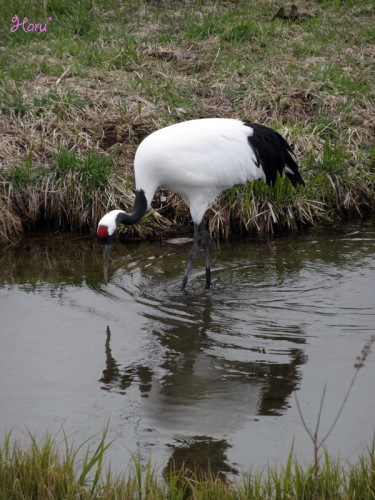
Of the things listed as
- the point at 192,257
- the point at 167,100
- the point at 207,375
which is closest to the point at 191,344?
the point at 207,375

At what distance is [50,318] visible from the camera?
561 centimetres

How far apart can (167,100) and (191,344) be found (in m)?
3.93

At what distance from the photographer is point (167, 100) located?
8477 mm

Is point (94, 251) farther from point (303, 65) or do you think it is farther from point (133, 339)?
point (303, 65)

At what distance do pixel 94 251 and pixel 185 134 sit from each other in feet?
4.82

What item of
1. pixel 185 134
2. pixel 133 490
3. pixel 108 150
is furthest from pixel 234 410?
pixel 108 150

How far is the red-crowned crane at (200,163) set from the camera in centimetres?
597

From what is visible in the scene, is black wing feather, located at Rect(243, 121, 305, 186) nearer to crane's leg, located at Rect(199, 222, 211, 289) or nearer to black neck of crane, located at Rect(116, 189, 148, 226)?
crane's leg, located at Rect(199, 222, 211, 289)

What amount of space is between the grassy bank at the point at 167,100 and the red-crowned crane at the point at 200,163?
0.73 metres

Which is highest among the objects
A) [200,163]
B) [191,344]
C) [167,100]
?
[167,100]

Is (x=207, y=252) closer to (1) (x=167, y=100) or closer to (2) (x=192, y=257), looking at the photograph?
(2) (x=192, y=257)

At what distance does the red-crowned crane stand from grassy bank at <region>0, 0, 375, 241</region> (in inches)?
28.6

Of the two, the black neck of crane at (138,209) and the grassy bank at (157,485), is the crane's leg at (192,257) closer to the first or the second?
the black neck of crane at (138,209)

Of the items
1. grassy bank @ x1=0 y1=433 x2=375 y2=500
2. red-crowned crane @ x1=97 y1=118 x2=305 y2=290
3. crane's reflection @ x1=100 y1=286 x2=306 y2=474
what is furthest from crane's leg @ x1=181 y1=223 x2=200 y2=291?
grassy bank @ x1=0 y1=433 x2=375 y2=500
